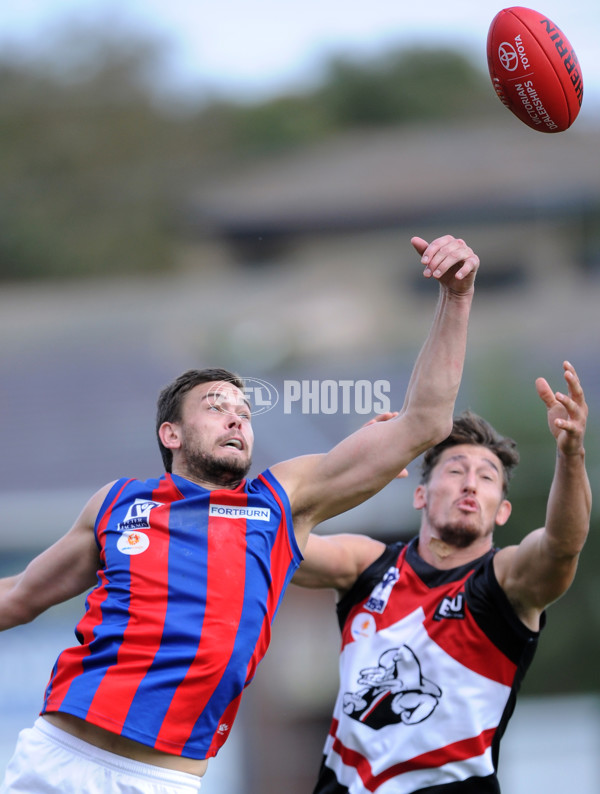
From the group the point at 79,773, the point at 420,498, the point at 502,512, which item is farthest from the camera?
the point at 420,498

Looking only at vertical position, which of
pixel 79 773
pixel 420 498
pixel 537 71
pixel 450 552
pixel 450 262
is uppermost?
pixel 537 71

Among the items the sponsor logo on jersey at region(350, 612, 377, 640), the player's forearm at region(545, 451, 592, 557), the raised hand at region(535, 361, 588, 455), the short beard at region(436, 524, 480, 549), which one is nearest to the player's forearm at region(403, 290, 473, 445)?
the raised hand at region(535, 361, 588, 455)

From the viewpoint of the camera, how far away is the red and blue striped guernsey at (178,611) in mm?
3779

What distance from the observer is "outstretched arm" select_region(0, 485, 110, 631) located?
4211 millimetres

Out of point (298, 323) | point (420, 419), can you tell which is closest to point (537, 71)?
point (420, 419)

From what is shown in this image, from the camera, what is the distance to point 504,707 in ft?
15.0

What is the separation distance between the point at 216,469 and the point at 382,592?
1.12 meters

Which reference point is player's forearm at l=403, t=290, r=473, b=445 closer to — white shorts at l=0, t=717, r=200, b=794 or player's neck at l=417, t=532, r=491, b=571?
player's neck at l=417, t=532, r=491, b=571

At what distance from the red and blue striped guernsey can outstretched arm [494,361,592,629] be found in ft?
3.21

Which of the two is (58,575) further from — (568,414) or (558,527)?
(568,414)

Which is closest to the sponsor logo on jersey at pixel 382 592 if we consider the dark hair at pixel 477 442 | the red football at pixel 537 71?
the dark hair at pixel 477 442

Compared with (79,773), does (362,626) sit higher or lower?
higher

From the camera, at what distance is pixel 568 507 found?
4.27 m

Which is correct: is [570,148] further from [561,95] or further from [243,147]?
[561,95]
